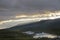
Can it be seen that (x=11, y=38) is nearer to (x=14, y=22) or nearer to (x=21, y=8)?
(x=14, y=22)

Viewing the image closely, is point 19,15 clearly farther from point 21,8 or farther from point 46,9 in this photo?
point 46,9

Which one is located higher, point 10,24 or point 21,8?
point 21,8

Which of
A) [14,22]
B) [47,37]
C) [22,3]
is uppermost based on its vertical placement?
[22,3]

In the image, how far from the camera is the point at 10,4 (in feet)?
3.13

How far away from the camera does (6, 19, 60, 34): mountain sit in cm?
85

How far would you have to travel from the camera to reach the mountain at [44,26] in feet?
2.80

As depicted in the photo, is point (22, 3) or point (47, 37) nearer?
point (47, 37)

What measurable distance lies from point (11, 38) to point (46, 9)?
0.27 meters

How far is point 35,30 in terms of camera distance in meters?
0.86

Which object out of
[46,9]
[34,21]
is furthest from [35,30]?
[46,9]

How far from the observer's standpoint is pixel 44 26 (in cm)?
87

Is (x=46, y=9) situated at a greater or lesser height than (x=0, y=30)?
greater

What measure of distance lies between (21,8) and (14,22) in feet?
0.40

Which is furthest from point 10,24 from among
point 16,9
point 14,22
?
point 16,9
